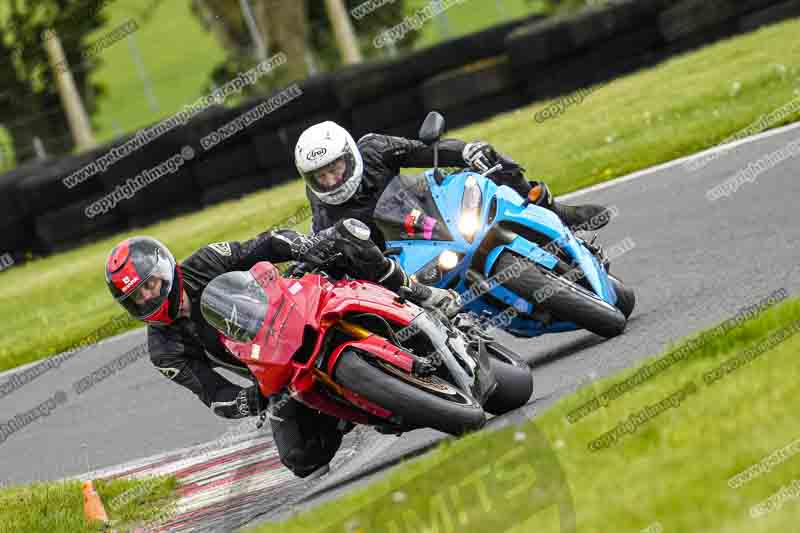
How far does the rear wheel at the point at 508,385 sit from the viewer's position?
673 cm

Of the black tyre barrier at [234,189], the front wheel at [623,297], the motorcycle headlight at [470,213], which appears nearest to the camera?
the motorcycle headlight at [470,213]

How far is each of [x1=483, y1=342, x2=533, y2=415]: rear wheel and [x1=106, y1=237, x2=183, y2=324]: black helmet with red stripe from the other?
5.24 ft

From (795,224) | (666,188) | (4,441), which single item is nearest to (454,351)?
(795,224)

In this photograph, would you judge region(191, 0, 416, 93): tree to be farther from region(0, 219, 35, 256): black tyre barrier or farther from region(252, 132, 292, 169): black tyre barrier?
region(0, 219, 35, 256): black tyre barrier

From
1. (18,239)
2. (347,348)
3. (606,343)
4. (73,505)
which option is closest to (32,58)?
(18,239)

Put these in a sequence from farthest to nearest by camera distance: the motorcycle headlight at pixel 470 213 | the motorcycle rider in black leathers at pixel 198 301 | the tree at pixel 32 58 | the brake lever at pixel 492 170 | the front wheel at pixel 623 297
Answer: the tree at pixel 32 58, the front wheel at pixel 623 297, the brake lever at pixel 492 170, the motorcycle headlight at pixel 470 213, the motorcycle rider in black leathers at pixel 198 301

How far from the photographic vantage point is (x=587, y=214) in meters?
8.56

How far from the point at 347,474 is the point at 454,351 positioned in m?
0.90

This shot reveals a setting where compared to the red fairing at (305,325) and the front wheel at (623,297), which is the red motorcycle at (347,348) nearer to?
the red fairing at (305,325)

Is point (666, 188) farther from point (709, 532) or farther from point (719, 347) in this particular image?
point (709, 532)

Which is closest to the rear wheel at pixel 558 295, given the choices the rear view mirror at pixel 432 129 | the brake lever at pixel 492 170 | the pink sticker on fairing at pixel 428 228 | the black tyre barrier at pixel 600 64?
the pink sticker on fairing at pixel 428 228

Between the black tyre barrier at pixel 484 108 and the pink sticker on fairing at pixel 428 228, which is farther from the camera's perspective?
the black tyre barrier at pixel 484 108

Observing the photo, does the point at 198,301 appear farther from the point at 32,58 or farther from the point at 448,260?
the point at 32,58

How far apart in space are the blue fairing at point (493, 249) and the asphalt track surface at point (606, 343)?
1.13ft
